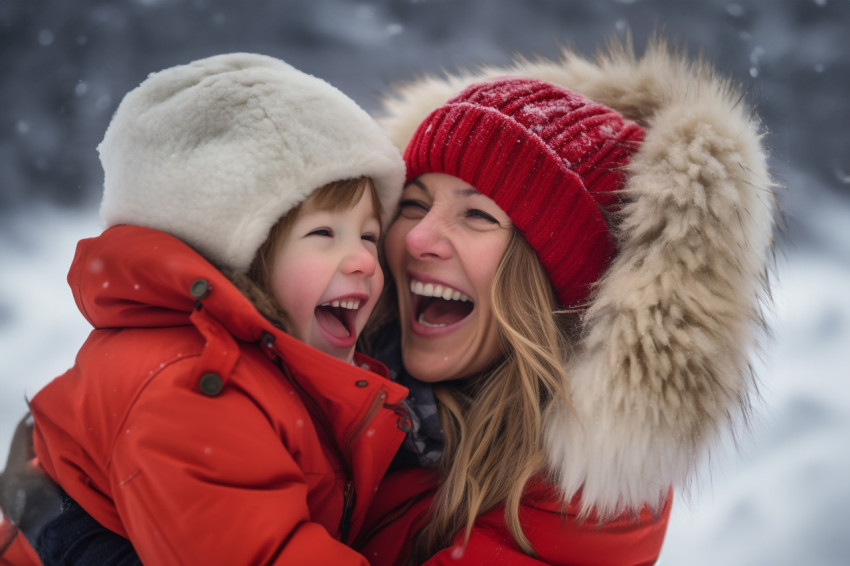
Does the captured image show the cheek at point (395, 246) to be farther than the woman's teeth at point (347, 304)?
Yes

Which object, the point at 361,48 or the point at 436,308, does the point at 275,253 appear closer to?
the point at 436,308

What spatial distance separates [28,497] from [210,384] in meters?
0.62

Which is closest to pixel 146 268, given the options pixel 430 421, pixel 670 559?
pixel 430 421

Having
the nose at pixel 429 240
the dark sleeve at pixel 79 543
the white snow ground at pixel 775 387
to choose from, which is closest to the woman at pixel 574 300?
the nose at pixel 429 240

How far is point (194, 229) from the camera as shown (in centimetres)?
129

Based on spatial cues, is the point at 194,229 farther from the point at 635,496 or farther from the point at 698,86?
the point at 698,86

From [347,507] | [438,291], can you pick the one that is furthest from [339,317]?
[347,507]

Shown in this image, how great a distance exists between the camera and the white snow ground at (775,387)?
2494 mm

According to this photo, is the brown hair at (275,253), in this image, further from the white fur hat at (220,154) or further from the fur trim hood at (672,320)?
the fur trim hood at (672,320)

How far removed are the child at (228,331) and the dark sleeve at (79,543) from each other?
0.04 meters

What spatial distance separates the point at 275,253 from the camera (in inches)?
54.9

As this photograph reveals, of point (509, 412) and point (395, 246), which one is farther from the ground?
point (395, 246)

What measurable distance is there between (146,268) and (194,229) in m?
0.13

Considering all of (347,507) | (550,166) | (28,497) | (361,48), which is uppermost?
(361,48)
